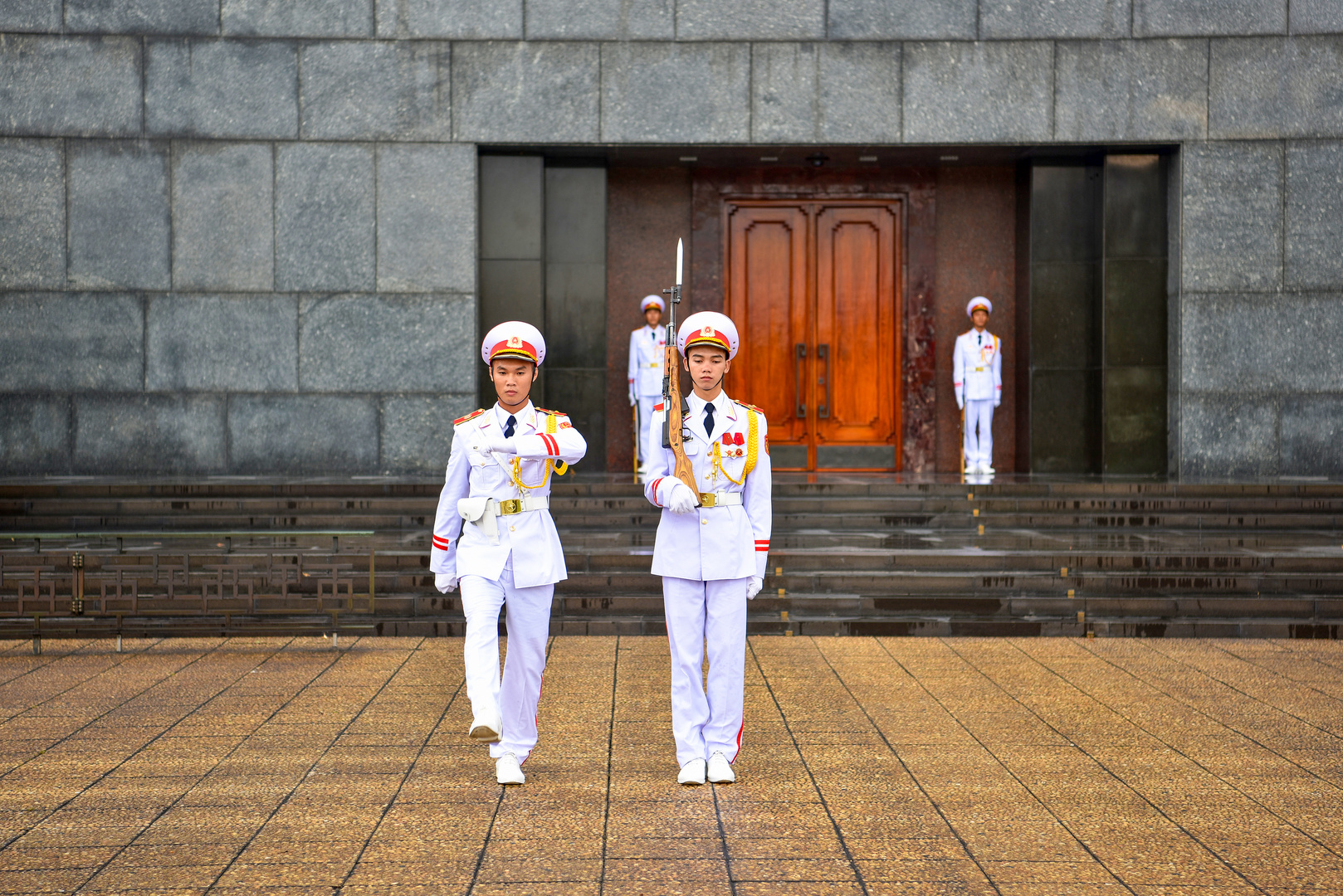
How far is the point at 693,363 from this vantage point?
5.55 m

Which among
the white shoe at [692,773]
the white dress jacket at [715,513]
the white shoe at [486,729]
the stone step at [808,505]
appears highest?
the white dress jacket at [715,513]

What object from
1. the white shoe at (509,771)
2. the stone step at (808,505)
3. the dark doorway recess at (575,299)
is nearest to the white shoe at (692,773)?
the white shoe at (509,771)

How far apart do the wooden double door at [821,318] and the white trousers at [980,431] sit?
1.20 m

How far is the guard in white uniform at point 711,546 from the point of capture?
5.52m

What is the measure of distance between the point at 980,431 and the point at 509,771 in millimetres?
11343

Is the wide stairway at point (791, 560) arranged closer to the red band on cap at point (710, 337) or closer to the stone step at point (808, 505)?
the stone step at point (808, 505)

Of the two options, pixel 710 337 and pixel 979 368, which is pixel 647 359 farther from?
pixel 710 337

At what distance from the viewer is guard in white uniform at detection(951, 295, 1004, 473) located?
15516 mm

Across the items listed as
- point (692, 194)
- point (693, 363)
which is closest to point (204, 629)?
point (693, 363)

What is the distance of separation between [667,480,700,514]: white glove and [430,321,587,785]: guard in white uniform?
48 centimetres

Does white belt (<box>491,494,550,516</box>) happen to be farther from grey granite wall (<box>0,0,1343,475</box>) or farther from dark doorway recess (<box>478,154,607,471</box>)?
dark doorway recess (<box>478,154,607,471</box>)

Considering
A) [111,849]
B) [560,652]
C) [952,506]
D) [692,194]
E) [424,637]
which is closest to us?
[111,849]

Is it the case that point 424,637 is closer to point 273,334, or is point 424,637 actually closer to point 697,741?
point 697,741

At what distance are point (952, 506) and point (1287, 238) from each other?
6501 millimetres
